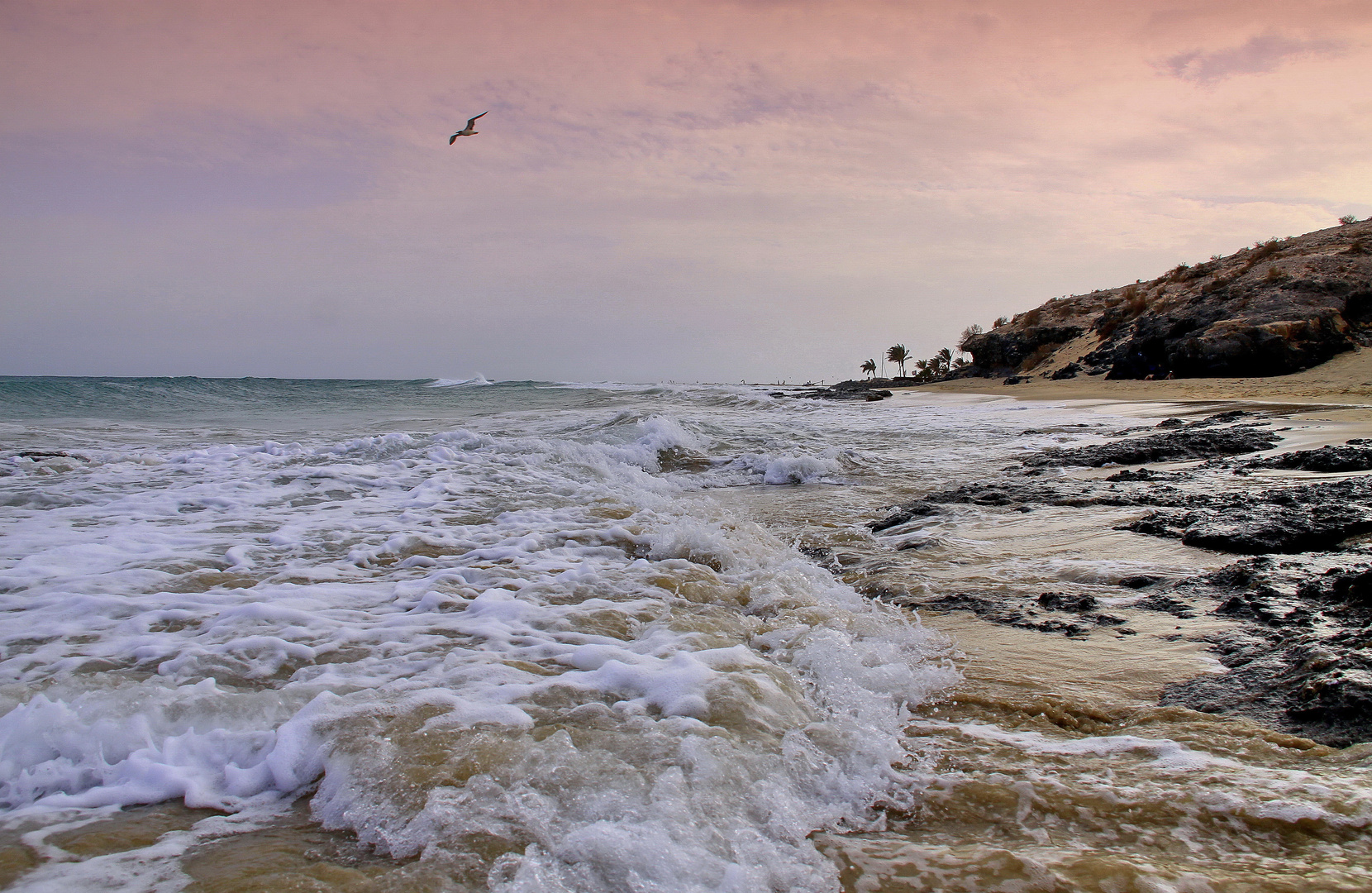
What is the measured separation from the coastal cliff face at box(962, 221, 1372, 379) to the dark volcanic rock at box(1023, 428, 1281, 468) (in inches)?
601

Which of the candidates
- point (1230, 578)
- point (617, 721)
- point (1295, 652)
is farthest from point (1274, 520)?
point (617, 721)

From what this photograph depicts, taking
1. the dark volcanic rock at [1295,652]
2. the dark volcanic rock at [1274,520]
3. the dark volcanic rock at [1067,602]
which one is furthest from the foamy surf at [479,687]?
the dark volcanic rock at [1274,520]

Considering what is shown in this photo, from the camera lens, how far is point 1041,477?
666 cm

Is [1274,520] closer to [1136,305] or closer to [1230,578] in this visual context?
[1230,578]

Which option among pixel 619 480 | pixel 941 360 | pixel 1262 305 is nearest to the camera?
pixel 619 480

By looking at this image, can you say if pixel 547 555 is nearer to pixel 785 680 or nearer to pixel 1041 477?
pixel 785 680

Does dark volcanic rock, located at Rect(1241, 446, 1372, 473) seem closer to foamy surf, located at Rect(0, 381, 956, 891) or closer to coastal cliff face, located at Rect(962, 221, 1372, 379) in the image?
foamy surf, located at Rect(0, 381, 956, 891)

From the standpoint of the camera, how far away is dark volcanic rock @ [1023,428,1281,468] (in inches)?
274

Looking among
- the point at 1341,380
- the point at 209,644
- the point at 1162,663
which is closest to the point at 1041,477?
A: the point at 1162,663

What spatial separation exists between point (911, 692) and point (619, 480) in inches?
229

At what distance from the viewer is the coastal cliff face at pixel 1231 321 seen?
1925 centimetres

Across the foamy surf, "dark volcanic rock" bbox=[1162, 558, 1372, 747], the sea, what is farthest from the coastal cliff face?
the foamy surf

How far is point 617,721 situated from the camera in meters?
2.27

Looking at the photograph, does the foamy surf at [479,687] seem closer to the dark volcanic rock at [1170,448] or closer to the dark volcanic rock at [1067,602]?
the dark volcanic rock at [1067,602]
